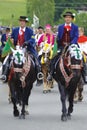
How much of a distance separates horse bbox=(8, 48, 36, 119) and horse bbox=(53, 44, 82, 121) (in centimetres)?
60

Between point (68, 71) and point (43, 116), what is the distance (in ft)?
3.97

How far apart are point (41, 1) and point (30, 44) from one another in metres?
101

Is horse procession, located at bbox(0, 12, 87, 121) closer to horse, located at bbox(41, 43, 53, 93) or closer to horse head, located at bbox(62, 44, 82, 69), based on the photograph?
horse head, located at bbox(62, 44, 82, 69)

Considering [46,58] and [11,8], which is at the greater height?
[46,58]

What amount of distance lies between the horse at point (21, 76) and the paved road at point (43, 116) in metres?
0.36

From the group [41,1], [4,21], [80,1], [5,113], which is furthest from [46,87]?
[80,1]

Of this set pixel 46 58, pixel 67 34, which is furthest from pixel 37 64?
pixel 46 58

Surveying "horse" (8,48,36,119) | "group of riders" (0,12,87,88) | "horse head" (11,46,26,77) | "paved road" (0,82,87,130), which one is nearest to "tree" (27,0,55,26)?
"paved road" (0,82,87,130)

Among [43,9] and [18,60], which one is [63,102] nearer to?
[18,60]

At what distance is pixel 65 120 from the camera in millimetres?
15320

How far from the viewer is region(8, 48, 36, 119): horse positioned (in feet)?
51.4

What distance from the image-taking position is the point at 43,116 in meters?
16.1

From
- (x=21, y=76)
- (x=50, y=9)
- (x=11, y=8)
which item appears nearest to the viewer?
(x=21, y=76)

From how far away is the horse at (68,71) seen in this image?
15531 millimetres
